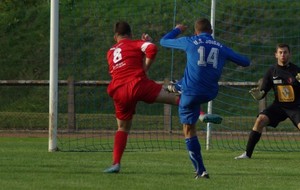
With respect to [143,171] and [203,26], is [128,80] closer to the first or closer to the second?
[143,171]

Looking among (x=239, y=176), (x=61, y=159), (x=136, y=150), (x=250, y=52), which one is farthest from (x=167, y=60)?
(x=239, y=176)

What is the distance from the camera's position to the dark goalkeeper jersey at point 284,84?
14.4 m

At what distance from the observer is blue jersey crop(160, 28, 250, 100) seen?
1082 cm

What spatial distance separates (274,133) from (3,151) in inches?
355

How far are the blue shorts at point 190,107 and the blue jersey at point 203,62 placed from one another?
0.06 meters

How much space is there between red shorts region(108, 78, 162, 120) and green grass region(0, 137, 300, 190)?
82cm

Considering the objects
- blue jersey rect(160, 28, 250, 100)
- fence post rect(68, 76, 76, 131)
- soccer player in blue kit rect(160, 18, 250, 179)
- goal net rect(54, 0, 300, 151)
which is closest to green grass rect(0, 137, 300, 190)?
soccer player in blue kit rect(160, 18, 250, 179)

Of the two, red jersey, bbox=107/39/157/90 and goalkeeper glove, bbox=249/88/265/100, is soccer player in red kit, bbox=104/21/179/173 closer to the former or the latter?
red jersey, bbox=107/39/157/90

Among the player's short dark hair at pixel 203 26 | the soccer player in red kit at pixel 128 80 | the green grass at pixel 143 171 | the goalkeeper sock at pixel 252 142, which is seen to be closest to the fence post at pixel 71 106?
the green grass at pixel 143 171

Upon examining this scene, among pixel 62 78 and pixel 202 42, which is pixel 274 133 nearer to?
pixel 62 78

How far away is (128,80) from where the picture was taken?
1166 centimetres

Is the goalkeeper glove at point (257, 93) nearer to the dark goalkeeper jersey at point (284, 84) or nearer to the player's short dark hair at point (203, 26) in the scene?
the dark goalkeeper jersey at point (284, 84)

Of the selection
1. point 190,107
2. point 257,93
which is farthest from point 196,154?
point 257,93

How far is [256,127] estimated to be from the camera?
14664 mm
